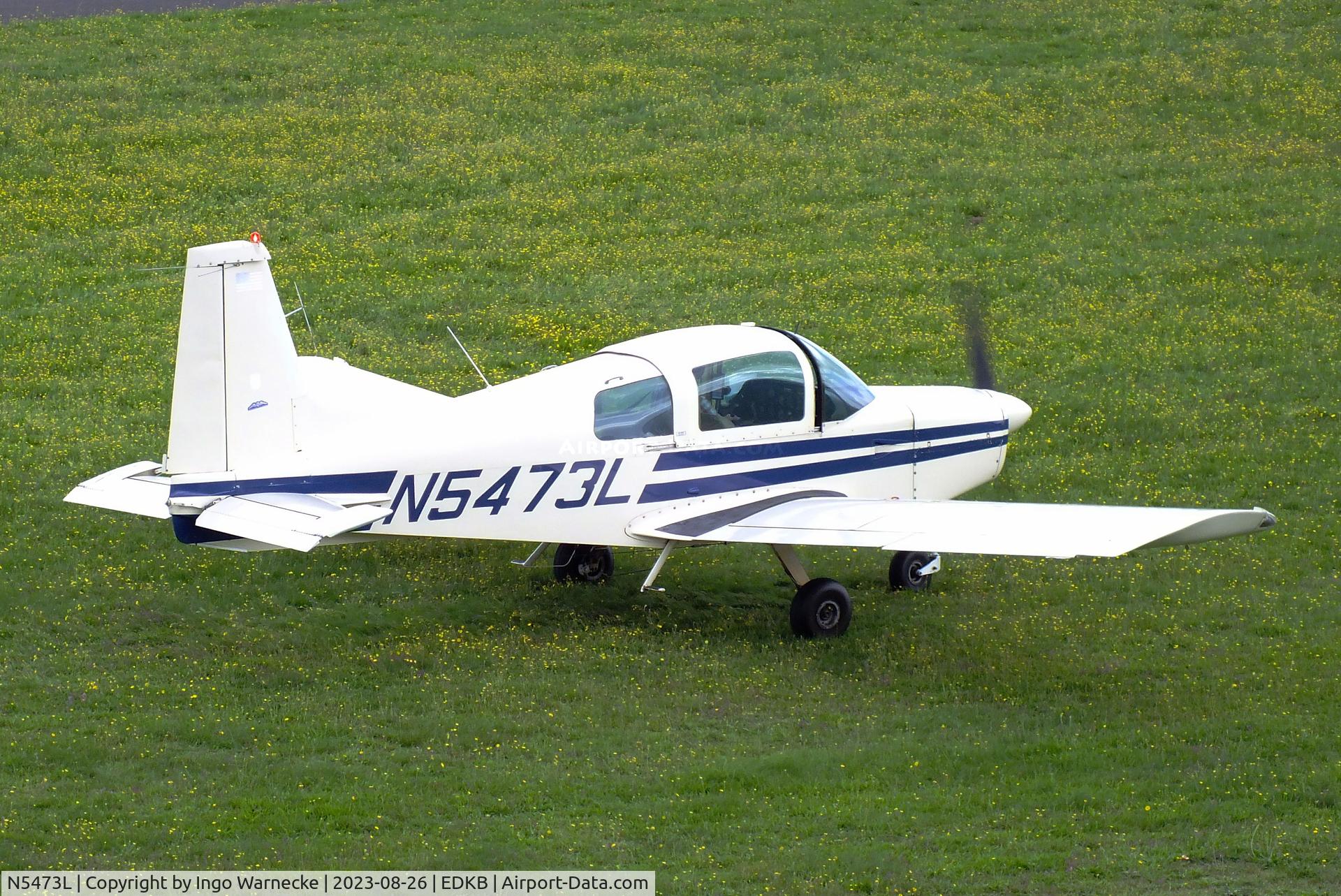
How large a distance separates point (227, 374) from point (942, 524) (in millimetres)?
6003

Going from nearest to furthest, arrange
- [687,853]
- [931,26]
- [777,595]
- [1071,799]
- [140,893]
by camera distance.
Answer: [140,893], [687,853], [1071,799], [777,595], [931,26]

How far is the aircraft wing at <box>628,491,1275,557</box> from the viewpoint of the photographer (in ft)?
38.4

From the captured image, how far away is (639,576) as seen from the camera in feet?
50.4

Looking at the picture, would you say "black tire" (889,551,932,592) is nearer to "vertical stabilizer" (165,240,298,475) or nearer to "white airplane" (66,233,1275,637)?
"white airplane" (66,233,1275,637)

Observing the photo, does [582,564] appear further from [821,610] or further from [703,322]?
[703,322]

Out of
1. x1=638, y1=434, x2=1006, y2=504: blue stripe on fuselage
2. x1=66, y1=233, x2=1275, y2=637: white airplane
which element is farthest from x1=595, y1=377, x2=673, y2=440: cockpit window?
x1=638, y1=434, x2=1006, y2=504: blue stripe on fuselage

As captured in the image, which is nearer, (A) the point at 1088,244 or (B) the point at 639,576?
(B) the point at 639,576

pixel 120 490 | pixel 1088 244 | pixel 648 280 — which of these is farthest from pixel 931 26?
pixel 120 490

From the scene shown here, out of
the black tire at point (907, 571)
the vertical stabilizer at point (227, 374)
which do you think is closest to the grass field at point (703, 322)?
the black tire at point (907, 571)

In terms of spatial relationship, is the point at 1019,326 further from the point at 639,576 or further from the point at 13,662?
the point at 13,662

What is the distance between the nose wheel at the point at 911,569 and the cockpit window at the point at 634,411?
3092 mm

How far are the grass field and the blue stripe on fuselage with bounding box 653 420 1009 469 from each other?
158 centimetres

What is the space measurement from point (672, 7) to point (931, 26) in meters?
6.58

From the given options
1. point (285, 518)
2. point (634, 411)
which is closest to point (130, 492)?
point (285, 518)
